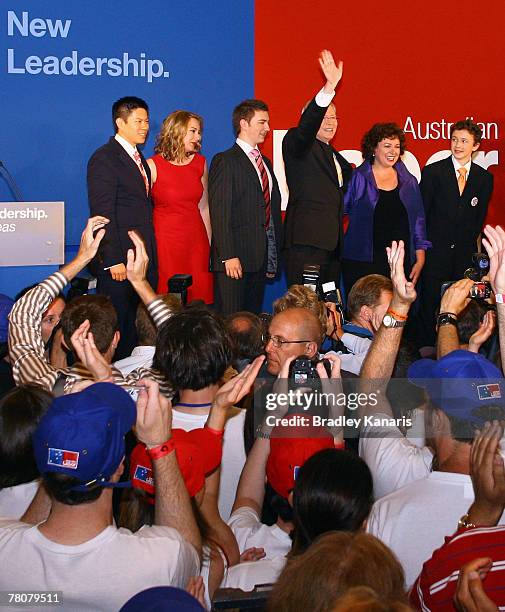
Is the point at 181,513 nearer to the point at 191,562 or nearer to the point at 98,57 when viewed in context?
the point at 191,562

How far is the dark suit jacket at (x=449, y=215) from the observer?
673 cm

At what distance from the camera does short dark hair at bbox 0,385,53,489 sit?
87.7 inches

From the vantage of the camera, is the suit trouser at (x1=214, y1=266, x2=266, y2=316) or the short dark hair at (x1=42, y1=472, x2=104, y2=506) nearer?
the short dark hair at (x1=42, y1=472, x2=104, y2=506)

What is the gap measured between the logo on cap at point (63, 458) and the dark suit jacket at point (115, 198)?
3968mm

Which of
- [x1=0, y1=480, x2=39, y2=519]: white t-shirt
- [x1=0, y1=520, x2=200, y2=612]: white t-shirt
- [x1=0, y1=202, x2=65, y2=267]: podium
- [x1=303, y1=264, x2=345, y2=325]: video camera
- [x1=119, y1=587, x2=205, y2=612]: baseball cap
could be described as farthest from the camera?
[x1=0, y1=202, x2=65, y2=267]: podium

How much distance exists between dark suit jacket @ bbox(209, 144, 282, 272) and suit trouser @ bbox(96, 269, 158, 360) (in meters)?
0.59

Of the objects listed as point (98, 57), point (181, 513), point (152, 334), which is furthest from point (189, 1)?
point (181, 513)

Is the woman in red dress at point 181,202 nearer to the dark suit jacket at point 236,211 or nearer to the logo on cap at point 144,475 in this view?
the dark suit jacket at point 236,211

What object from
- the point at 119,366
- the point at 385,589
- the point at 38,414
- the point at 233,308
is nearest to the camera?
the point at 385,589

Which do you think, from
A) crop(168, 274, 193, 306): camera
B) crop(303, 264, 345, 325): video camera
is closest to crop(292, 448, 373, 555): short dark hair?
crop(303, 264, 345, 325): video camera

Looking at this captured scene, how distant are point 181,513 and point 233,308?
13.5 feet

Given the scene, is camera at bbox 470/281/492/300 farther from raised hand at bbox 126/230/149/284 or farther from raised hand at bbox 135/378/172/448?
raised hand at bbox 135/378/172/448

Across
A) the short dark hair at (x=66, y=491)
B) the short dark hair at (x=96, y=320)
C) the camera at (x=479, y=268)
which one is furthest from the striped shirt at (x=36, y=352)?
the camera at (x=479, y=268)

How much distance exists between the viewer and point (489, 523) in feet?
6.28
